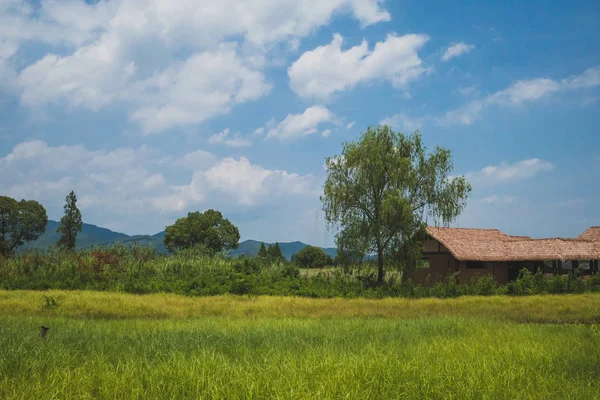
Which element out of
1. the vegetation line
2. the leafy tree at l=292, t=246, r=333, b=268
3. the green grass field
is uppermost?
the leafy tree at l=292, t=246, r=333, b=268

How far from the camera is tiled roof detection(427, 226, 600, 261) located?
27.4m

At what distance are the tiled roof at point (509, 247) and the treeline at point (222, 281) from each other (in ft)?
10.1

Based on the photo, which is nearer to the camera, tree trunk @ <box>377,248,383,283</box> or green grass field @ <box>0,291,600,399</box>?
green grass field @ <box>0,291,600,399</box>

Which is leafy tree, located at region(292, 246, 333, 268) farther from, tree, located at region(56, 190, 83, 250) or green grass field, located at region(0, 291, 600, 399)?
green grass field, located at region(0, 291, 600, 399)

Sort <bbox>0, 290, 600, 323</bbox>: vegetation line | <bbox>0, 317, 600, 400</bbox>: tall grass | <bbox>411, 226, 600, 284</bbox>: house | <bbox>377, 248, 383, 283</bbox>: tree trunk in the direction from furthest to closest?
<bbox>411, 226, 600, 284</bbox>: house
<bbox>377, 248, 383, 283</bbox>: tree trunk
<bbox>0, 290, 600, 323</bbox>: vegetation line
<bbox>0, 317, 600, 400</bbox>: tall grass

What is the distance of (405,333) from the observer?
9.70 metres

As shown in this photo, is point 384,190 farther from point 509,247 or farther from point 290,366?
point 290,366

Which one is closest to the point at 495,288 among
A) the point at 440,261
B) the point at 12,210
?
the point at 440,261

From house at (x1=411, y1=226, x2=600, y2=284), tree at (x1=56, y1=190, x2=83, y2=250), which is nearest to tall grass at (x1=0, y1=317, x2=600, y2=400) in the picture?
house at (x1=411, y1=226, x2=600, y2=284)

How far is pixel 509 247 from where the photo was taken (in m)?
29.5

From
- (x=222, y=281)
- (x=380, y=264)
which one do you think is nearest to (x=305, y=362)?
(x=222, y=281)

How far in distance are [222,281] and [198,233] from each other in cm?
4294

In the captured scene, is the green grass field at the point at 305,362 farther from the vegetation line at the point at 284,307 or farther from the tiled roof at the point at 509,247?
the tiled roof at the point at 509,247

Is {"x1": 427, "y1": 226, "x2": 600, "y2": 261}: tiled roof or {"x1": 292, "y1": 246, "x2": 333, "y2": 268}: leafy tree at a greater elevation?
{"x1": 427, "y1": 226, "x2": 600, "y2": 261}: tiled roof
